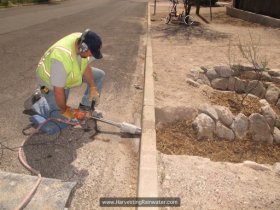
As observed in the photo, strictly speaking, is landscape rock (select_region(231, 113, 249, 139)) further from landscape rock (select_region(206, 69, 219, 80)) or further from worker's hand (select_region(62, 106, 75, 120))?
worker's hand (select_region(62, 106, 75, 120))

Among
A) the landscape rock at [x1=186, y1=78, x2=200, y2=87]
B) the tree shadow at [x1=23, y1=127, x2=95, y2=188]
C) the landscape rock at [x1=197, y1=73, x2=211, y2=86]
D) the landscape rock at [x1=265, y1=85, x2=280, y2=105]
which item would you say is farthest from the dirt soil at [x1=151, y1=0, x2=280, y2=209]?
the tree shadow at [x1=23, y1=127, x2=95, y2=188]

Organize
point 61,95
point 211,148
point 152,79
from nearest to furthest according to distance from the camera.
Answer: point 61,95 < point 211,148 < point 152,79

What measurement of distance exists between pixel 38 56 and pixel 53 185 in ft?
20.5

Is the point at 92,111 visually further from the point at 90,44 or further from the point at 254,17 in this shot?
the point at 254,17

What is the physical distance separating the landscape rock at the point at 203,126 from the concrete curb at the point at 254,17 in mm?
13069

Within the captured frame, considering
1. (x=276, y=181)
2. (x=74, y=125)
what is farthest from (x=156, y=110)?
(x=276, y=181)

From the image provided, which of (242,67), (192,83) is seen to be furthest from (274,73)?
(192,83)

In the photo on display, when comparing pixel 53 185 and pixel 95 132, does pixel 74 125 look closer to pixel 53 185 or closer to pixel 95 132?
pixel 95 132

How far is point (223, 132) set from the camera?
546 centimetres

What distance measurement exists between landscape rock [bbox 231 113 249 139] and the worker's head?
275 cm

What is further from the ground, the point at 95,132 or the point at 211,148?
the point at 95,132

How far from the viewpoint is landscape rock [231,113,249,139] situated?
18.3 ft

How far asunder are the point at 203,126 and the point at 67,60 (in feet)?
7.95

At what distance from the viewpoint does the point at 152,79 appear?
282 inches
